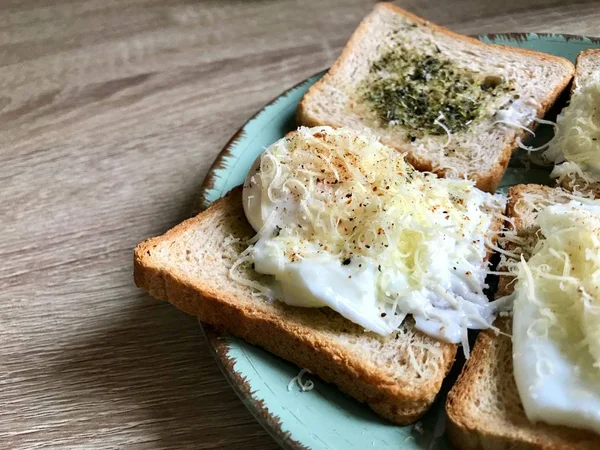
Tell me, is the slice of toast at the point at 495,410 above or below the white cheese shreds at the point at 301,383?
above

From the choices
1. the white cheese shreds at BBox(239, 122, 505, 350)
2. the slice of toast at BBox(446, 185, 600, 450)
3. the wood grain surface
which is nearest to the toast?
the white cheese shreds at BBox(239, 122, 505, 350)

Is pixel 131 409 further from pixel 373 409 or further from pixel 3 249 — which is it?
pixel 3 249

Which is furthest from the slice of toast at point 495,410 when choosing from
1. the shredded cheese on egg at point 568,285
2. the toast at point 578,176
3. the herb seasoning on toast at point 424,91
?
the herb seasoning on toast at point 424,91

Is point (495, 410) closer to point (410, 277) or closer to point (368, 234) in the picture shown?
point (410, 277)

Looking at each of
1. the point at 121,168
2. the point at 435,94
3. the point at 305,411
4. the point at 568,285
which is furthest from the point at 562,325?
the point at 121,168

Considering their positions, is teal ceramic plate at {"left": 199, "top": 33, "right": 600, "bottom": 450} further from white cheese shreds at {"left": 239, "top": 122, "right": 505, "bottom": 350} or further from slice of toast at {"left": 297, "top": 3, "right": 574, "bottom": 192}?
slice of toast at {"left": 297, "top": 3, "right": 574, "bottom": 192}

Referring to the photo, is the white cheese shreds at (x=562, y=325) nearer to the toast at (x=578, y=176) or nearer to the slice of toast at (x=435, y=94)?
the toast at (x=578, y=176)
